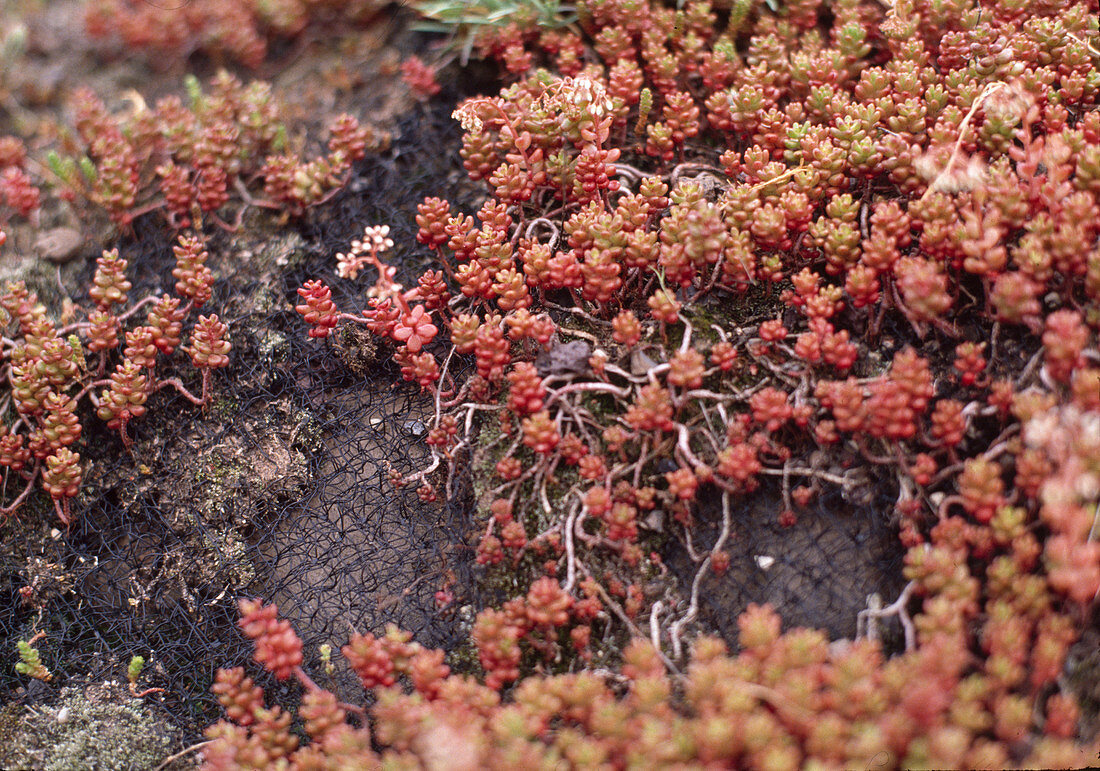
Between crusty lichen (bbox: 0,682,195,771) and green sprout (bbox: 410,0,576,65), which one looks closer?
crusty lichen (bbox: 0,682,195,771)

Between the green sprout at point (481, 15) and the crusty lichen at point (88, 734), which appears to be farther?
the green sprout at point (481, 15)

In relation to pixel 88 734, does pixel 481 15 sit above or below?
above

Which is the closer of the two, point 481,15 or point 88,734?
point 88,734

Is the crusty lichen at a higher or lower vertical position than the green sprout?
lower

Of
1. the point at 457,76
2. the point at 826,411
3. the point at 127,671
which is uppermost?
the point at 457,76

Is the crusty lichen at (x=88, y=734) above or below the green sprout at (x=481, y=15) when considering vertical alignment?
below

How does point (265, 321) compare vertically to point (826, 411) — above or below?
above

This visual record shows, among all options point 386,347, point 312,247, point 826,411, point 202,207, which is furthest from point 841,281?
point 202,207

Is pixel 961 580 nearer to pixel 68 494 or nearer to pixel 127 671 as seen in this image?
pixel 127 671

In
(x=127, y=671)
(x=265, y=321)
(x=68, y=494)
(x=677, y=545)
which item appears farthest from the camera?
(x=265, y=321)

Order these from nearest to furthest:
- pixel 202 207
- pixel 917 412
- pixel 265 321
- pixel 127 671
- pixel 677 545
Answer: pixel 917 412 → pixel 677 545 → pixel 127 671 → pixel 265 321 → pixel 202 207

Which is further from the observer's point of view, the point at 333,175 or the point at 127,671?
the point at 333,175
